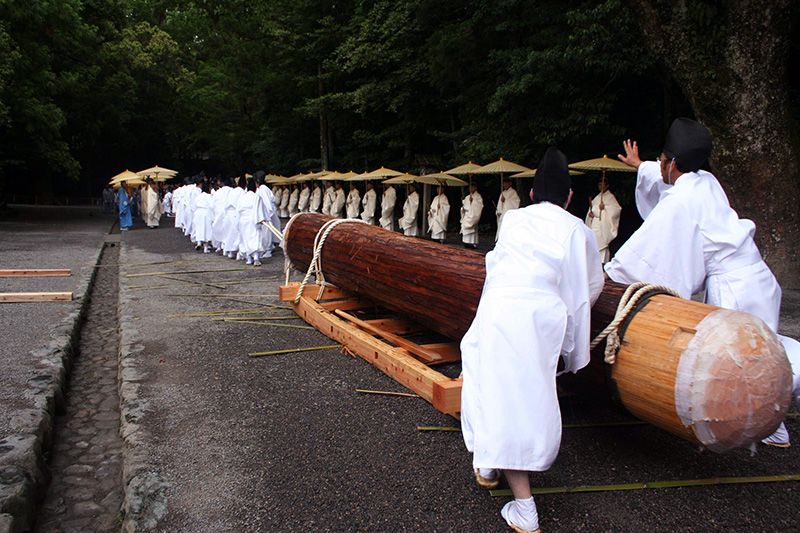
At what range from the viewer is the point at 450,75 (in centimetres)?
1670

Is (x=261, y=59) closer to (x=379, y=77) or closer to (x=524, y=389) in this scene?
(x=379, y=77)

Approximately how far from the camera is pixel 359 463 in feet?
10.0

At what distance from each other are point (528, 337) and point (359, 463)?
1178mm

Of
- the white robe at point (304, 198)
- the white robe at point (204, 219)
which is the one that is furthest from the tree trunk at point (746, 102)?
the white robe at point (304, 198)

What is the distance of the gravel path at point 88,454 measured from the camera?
2895 mm

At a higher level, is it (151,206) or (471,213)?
(471,213)

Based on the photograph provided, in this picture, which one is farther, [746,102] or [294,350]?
[746,102]

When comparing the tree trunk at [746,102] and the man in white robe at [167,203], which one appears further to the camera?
the man in white robe at [167,203]

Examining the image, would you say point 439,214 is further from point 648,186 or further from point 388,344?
point 648,186

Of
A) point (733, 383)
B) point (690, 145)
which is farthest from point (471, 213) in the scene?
point (733, 383)

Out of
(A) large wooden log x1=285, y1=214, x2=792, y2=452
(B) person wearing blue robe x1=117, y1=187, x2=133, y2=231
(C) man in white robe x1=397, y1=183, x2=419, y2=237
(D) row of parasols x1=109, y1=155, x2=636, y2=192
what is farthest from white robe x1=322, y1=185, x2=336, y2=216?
(A) large wooden log x1=285, y1=214, x2=792, y2=452

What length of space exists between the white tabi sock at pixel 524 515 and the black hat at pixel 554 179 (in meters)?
1.33

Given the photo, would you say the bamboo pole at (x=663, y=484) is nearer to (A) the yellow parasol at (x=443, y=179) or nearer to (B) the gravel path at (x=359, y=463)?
(B) the gravel path at (x=359, y=463)

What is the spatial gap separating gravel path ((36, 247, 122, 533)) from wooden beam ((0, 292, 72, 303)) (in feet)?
4.87
